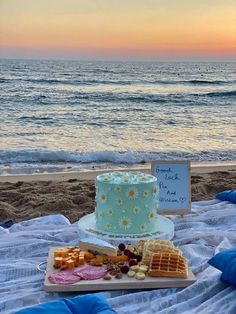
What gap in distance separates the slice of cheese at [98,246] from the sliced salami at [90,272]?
0.27ft

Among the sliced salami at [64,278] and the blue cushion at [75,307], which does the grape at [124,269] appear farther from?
the blue cushion at [75,307]

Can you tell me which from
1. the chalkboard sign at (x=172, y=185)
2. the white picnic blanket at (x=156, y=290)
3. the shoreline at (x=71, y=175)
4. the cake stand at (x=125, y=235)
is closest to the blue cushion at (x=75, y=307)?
the white picnic blanket at (x=156, y=290)

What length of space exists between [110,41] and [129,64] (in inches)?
392

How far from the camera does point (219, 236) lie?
275 cm

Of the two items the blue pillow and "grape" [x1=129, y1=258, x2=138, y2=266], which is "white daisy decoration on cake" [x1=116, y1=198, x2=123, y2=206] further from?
the blue pillow

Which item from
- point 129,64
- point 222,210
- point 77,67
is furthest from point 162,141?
point 129,64

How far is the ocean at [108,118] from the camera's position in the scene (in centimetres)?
775

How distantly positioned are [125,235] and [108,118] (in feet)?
36.1

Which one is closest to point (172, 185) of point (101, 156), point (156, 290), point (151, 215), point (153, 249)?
point (151, 215)

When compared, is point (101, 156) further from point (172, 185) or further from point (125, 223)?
point (125, 223)

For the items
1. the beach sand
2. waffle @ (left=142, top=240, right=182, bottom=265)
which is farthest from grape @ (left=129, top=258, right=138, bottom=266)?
the beach sand

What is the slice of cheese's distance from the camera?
2.26 meters

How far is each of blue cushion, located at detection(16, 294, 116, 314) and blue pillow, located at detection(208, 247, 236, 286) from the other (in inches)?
19.3

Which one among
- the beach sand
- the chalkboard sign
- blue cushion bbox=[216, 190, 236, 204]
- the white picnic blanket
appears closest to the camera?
the white picnic blanket
